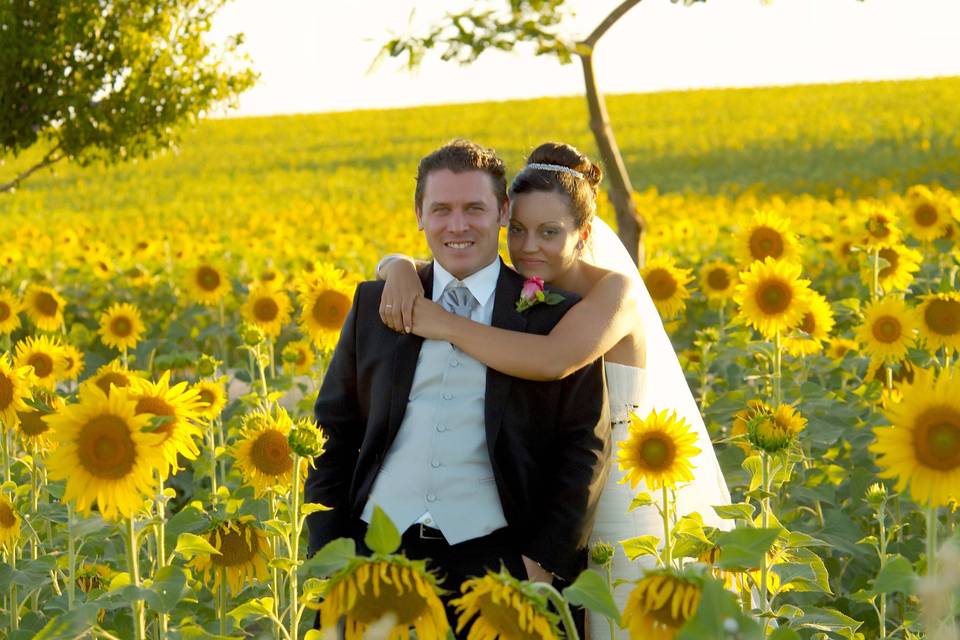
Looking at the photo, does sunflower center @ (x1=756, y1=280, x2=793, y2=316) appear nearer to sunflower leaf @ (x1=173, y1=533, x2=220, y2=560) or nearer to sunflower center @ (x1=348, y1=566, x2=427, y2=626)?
sunflower leaf @ (x1=173, y1=533, x2=220, y2=560)

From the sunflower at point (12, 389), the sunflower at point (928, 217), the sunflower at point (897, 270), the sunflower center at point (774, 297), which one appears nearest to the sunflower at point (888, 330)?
the sunflower center at point (774, 297)

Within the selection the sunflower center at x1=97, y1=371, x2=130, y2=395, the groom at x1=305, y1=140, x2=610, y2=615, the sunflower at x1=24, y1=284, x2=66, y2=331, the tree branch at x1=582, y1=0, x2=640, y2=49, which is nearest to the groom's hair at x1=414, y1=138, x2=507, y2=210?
the groom at x1=305, y1=140, x2=610, y2=615

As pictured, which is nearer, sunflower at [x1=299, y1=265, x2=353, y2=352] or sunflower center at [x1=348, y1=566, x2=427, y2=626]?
sunflower center at [x1=348, y1=566, x2=427, y2=626]

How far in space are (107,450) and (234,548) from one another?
67cm

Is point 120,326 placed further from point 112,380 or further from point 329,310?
point 112,380

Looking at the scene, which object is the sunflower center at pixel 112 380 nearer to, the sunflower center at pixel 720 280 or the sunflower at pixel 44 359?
the sunflower at pixel 44 359

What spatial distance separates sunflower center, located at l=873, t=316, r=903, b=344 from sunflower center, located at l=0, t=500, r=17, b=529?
293 cm

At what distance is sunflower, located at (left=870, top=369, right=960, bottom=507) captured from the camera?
191 centimetres

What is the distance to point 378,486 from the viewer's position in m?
2.81

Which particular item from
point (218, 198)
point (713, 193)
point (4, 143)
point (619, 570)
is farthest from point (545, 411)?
point (218, 198)

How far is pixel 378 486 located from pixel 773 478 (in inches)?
32.6

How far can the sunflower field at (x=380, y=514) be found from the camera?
1.66 meters

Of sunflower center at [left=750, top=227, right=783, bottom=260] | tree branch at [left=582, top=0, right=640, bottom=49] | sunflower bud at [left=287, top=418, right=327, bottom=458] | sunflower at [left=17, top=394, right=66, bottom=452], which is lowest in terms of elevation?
sunflower at [left=17, top=394, right=66, bottom=452]

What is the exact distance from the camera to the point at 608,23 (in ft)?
22.9
